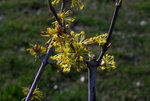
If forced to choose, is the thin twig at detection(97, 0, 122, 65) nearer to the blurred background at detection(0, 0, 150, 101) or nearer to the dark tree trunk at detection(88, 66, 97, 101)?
the dark tree trunk at detection(88, 66, 97, 101)

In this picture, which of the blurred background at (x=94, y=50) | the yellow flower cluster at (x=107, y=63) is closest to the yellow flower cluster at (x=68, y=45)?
the yellow flower cluster at (x=107, y=63)

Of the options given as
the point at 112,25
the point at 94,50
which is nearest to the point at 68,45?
the point at 112,25

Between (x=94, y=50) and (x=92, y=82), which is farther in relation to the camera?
(x=94, y=50)

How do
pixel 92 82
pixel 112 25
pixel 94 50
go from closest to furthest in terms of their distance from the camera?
1. pixel 112 25
2. pixel 92 82
3. pixel 94 50

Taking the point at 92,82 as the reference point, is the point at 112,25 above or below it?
above

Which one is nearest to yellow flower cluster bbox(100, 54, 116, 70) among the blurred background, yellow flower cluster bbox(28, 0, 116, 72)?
yellow flower cluster bbox(28, 0, 116, 72)

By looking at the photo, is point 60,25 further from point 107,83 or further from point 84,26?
point 84,26

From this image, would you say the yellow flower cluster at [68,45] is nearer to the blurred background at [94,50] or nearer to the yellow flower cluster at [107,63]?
the yellow flower cluster at [107,63]

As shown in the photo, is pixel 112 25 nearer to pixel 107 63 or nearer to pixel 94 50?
pixel 107 63

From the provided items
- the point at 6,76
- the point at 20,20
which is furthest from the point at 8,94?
the point at 20,20
